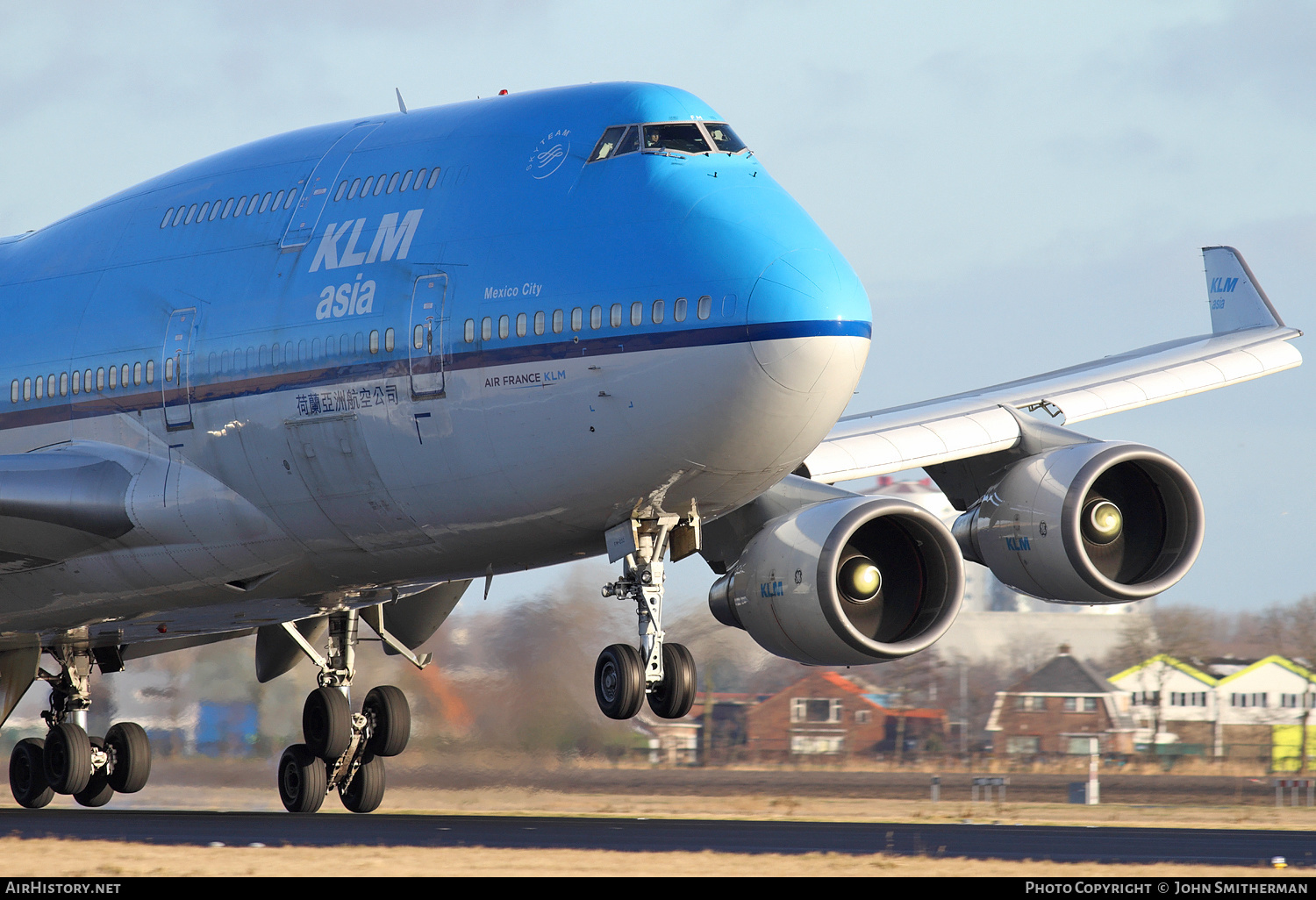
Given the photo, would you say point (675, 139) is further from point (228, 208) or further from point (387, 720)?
point (387, 720)

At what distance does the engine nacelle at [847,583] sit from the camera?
19.3m

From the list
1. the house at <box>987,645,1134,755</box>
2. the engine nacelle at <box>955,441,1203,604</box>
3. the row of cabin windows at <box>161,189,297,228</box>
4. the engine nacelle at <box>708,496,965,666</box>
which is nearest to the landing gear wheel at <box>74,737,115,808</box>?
the row of cabin windows at <box>161,189,297,228</box>

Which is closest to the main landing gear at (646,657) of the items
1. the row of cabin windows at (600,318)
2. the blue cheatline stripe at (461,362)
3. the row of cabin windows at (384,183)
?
the blue cheatline stripe at (461,362)

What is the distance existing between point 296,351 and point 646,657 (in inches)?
195

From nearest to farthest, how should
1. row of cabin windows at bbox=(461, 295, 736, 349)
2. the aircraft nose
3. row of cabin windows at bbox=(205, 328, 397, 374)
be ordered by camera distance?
the aircraft nose
row of cabin windows at bbox=(461, 295, 736, 349)
row of cabin windows at bbox=(205, 328, 397, 374)

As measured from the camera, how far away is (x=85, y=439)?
2102 centimetres

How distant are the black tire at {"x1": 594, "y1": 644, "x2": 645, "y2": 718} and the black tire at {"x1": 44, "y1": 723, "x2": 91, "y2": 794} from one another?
1258 centimetres

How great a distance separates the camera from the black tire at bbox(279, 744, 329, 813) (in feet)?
85.1

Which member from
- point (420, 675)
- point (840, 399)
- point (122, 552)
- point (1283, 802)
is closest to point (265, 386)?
point (122, 552)

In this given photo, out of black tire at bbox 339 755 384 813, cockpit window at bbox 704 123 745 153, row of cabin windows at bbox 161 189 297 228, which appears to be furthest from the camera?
black tire at bbox 339 755 384 813

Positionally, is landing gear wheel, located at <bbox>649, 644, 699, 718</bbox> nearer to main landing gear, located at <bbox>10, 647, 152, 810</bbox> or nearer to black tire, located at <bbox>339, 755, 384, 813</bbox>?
black tire, located at <bbox>339, 755, 384, 813</bbox>

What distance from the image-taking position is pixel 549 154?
59.3 feet

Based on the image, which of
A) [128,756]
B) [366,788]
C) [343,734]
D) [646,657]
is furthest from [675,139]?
[128,756]

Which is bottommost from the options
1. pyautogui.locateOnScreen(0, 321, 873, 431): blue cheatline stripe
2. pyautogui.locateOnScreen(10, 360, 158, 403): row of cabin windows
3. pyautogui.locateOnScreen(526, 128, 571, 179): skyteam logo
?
pyautogui.locateOnScreen(0, 321, 873, 431): blue cheatline stripe
